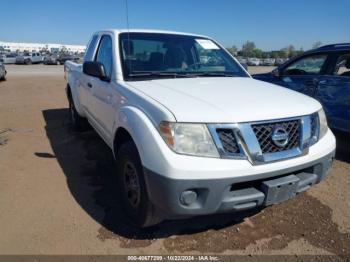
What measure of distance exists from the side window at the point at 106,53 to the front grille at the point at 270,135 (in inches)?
73.9

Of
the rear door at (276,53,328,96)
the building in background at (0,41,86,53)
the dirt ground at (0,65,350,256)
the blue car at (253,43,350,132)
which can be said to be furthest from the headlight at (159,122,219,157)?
the building in background at (0,41,86,53)

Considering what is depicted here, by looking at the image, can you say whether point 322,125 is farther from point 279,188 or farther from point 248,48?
point 248,48

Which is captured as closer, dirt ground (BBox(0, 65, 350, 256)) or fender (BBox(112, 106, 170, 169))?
fender (BBox(112, 106, 170, 169))

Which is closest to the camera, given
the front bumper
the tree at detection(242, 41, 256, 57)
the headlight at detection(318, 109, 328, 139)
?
the front bumper

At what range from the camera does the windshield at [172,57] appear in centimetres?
380

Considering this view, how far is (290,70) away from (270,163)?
4151 millimetres

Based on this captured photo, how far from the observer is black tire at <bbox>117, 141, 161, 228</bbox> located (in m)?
2.90

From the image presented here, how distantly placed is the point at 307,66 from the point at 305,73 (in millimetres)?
168

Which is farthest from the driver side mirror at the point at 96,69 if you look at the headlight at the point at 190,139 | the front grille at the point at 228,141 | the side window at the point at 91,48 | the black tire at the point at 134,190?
the front grille at the point at 228,141

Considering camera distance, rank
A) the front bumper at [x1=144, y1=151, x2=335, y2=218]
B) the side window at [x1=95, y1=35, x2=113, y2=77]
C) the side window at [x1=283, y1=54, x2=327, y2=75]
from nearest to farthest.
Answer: the front bumper at [x1=144, y1=151, x2=335, y2=218] < the side window at [x1=95, y1=35, x2=113, y2=77] < the side window at [x1=283, y1=54, x2=327, y2=75]

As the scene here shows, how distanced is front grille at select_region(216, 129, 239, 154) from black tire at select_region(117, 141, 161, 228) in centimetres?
73

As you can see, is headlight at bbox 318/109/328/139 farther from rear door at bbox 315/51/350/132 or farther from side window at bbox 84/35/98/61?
side window at bbox 84/35/98/61

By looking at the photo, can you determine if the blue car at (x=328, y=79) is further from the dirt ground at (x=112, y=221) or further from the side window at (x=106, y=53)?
the side window at (x=106, y=53)

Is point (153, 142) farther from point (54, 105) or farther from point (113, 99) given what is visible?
point (54, 105)
